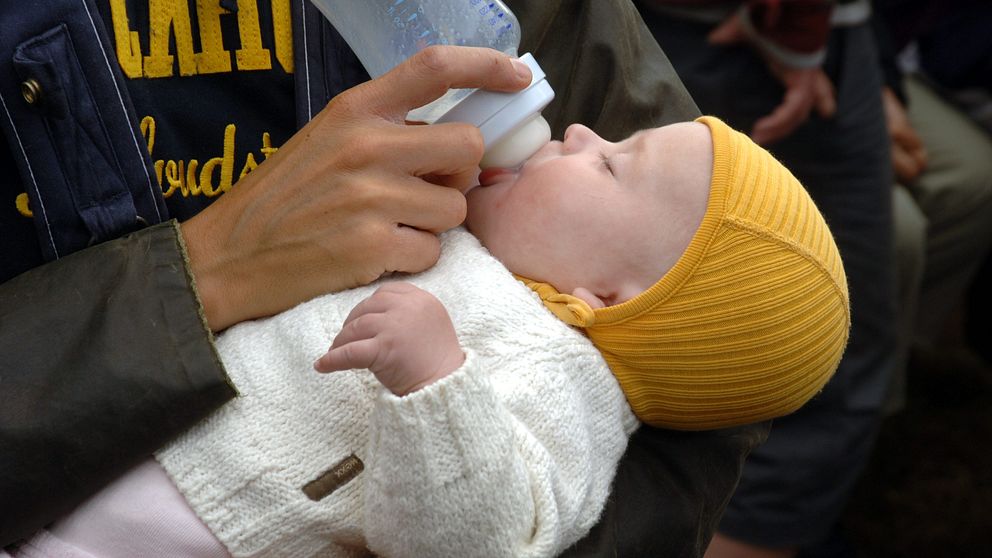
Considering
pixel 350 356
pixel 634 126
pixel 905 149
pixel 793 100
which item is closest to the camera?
pixel 350 356

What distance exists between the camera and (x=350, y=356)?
0.85 metres

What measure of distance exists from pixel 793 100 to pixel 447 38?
3.87 feet

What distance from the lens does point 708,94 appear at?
210 cm

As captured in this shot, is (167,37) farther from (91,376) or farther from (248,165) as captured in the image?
(91,376)

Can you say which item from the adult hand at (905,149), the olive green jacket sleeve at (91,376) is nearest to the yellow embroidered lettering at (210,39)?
the olive green jacket sleeve at (91,376)

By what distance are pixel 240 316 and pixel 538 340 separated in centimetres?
29

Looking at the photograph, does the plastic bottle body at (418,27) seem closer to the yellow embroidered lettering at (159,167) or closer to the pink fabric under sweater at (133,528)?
the yellow embroidered lettering at (159,167)

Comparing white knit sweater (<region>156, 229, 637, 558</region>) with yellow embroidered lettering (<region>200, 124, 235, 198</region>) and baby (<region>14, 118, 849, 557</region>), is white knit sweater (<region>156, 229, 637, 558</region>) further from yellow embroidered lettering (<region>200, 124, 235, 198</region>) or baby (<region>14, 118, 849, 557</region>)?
yellow embroidered lettering (<region>200, 124, 235, 198</region>)

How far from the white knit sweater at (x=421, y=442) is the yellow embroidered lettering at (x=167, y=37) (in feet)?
0.90

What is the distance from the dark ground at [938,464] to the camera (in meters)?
2.43

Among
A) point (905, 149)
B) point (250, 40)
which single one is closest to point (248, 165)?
point (250, 40)

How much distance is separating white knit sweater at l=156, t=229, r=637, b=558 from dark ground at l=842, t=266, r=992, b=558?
1674 millimetres

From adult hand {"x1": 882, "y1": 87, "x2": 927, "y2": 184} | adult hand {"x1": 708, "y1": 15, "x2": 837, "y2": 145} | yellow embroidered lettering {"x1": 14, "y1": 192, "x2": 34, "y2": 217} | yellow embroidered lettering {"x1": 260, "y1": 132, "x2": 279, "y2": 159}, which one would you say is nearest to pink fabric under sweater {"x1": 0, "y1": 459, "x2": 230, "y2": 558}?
yellow embroidered lettering {"x1": 14, "y1": 192, "x2": 34, "y2": 217}

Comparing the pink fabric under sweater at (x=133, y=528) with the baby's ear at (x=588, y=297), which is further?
the baby's ear at (x=588, y=297)
